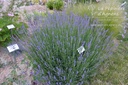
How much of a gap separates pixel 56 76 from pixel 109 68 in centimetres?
96

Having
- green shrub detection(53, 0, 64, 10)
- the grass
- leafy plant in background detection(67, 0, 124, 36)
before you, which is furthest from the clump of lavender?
green shrub detection(53, 0, 64, 10)

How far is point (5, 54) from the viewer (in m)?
2.35

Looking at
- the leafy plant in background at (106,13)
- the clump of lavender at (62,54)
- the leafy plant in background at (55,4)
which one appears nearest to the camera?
the clump of lavender at (62,54)

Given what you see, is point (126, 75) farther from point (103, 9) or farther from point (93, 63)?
point (103, 9)

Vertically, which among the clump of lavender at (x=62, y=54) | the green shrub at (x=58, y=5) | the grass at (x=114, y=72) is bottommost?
the grass at (x=114, y=72)

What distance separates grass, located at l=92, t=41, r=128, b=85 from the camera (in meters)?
2.19

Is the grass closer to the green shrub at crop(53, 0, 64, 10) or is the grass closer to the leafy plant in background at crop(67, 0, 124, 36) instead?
the leafy plant in background at crop(67, 0, 124, 36)

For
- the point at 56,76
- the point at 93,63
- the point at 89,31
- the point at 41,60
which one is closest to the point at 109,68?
the point at 93,63

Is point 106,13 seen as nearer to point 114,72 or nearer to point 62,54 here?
point 114,72

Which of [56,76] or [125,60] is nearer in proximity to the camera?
[56,76]

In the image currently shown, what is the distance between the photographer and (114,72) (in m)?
2.33

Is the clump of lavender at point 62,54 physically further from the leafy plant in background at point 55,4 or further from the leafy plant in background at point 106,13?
the leafy plant in background at point 55,4

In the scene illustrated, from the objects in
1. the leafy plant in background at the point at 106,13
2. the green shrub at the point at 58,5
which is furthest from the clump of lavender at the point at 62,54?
the green shrub at the point at 58,5

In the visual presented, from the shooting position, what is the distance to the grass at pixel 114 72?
219cm
